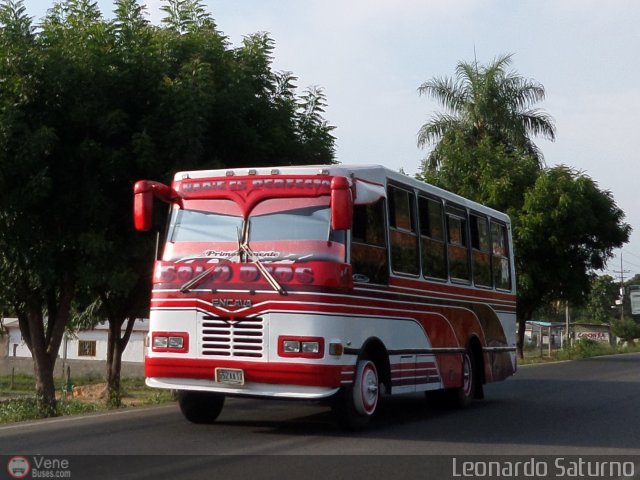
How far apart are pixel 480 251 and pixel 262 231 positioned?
19.2 ft

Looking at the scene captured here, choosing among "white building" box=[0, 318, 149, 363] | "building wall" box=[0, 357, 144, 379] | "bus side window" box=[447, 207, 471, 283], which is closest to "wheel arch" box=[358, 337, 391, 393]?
"bus side window" box=[447, 207, 471, 283]

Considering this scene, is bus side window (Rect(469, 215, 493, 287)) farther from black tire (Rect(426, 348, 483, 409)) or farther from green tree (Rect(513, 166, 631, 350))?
green tree (Rect(513, 166, 631, 350))

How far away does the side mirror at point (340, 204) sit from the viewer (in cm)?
1121

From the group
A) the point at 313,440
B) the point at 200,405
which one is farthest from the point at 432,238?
the point at 313,440

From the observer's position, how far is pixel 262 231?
11.9 meters

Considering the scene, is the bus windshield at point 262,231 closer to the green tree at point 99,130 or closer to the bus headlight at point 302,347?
the bus headlight at point 302,347

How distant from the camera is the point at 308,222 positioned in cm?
1182

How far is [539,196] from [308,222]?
957 inches

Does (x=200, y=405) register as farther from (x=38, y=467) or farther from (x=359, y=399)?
(x=38, y=467)

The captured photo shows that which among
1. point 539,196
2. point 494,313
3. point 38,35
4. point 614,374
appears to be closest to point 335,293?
point 494,313

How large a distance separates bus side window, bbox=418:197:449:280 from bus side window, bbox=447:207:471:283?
0.30 meters

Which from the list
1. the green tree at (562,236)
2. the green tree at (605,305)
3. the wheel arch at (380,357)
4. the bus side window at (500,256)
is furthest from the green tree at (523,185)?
the green tree at (605,305)

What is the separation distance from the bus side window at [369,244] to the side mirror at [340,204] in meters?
0.74

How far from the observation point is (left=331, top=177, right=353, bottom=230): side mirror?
11.2 metres
